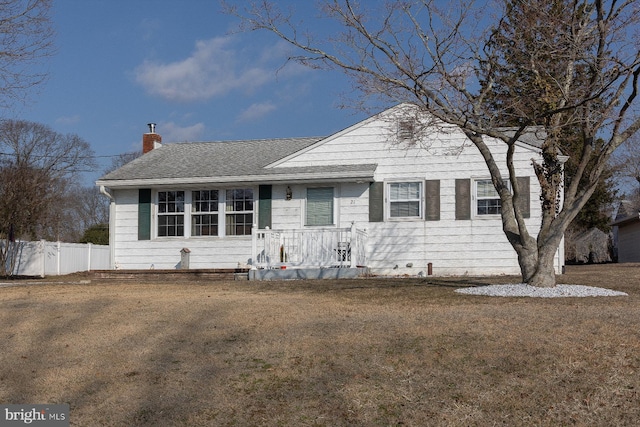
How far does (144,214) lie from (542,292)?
37.1 ft

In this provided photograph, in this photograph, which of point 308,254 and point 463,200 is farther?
point 463,200

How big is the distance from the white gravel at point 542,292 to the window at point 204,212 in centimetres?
876

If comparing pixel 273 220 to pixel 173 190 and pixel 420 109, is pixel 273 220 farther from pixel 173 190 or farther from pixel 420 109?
pixel 420 109

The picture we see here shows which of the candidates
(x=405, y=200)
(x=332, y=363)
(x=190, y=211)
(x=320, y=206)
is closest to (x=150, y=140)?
(x=190, y=211)

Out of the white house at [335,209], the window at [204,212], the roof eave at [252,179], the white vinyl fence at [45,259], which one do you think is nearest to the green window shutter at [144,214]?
the white house at [335,209]

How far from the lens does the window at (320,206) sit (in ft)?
55.8

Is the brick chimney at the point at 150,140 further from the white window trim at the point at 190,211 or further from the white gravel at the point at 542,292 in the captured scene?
the white gravel at the point at 542,292

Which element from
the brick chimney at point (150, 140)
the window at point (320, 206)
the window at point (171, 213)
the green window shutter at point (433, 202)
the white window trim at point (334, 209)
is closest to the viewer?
the green window shutter at point (433, 202)

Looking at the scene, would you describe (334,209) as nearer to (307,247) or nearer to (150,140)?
(307,247)

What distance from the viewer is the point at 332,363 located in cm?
624

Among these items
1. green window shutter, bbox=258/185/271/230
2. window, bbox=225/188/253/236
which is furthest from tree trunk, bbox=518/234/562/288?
window, bbox=225/188/253/236

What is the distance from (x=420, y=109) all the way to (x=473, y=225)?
254 inches

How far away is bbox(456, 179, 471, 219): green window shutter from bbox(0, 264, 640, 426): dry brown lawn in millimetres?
7040

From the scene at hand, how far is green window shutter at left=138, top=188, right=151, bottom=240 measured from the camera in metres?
17.9
